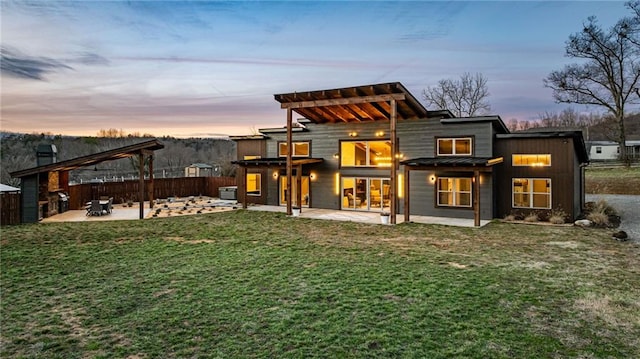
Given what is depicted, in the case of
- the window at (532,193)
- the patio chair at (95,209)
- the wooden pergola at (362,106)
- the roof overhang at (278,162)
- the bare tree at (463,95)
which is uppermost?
the bare tree at (463,95)

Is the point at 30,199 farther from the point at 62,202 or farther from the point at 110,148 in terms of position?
the point at 110,148

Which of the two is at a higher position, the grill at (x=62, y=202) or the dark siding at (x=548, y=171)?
the dark siding at (x=548, y=171)

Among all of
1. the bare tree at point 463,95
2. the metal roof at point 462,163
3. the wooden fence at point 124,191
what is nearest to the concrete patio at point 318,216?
the wooden fence at point 124,191

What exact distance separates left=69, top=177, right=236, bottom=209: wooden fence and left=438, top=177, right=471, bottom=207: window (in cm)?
1290

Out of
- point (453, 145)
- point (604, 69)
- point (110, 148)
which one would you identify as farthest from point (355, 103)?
point (110, 148)

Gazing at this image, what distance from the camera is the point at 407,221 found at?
13500 mm

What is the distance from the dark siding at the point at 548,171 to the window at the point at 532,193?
15 centimetres

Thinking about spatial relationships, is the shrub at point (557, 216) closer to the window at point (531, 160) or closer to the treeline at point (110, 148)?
the window at point (531, 160)

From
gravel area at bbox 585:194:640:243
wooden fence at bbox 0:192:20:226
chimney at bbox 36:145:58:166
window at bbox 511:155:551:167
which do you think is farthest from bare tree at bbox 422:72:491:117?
wooden fence at bbox 0:192:20:226

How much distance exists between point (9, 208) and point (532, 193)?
62.1 feet

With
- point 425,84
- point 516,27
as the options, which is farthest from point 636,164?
point 516,27

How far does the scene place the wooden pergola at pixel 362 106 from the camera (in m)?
13.4

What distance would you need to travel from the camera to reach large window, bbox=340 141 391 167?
16.3 metres

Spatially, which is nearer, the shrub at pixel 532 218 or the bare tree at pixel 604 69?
the shrub at pixel 532 218
